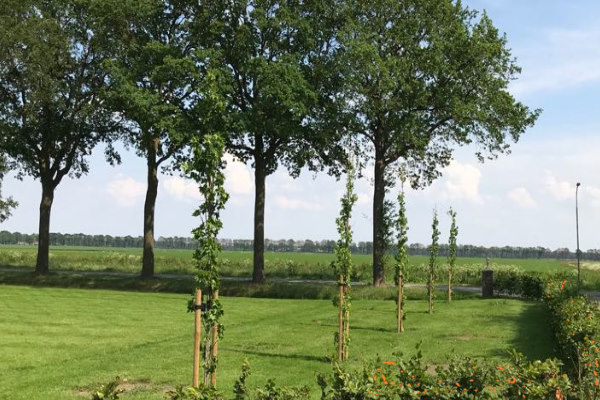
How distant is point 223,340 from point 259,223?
20.4 metres

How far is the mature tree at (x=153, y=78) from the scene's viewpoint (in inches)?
1377

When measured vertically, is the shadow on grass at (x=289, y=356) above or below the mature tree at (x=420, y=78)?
below

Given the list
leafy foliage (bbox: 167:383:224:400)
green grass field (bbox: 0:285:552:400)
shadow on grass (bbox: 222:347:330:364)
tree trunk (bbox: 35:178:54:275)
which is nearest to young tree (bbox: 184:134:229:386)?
green grass field (bbox: 0:285:552:400)

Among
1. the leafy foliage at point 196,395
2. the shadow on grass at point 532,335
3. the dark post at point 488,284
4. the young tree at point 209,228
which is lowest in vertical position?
the shadow on grass at point 532,335

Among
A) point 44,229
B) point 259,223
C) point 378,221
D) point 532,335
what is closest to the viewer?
point 532,335

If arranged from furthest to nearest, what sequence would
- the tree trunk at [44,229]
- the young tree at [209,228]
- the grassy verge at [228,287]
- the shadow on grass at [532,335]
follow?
the tree trunk at [44,229] < the grassy verge at [228,287] < the shadow on grass at [532,335] < the young tree at [209,228]

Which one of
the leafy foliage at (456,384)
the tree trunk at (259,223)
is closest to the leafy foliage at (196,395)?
the leafy foliage at (456,384)

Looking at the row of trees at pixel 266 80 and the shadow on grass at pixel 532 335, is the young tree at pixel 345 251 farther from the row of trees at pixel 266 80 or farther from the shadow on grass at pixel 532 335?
the row of trees at pixel 266 80

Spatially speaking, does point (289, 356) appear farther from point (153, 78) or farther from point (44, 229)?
point (44, 229)

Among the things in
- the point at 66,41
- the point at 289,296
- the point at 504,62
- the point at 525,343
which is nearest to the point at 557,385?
the point at 525,343

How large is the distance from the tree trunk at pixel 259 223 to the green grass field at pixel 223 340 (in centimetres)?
641

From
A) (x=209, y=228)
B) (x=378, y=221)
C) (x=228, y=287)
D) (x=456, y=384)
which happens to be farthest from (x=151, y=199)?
(x=456, y=384)

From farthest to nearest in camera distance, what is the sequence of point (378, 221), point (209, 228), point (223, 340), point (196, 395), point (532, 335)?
point (378, 221) → point (532, 335) → point (223, 340) → point (209, 228) → point (196, 395)

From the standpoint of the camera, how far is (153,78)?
35062 mm
